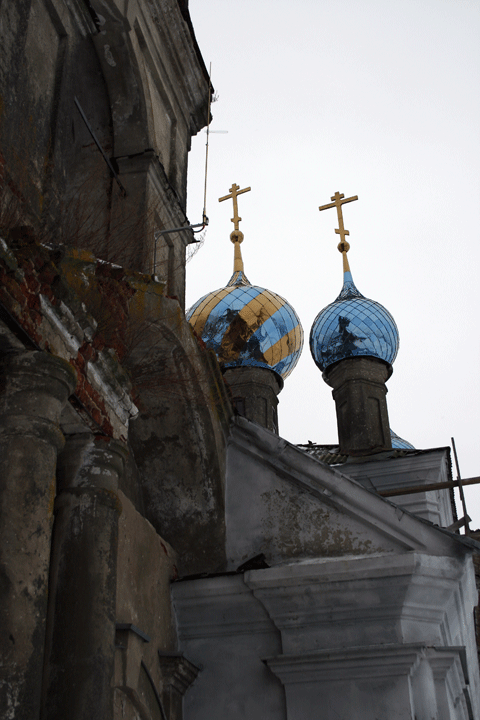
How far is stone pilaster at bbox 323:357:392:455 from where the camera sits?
12836 millimetres

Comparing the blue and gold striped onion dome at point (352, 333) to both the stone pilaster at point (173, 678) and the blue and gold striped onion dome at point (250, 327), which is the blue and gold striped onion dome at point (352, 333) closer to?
the blue and gold striped onion dome at point (250, 327)

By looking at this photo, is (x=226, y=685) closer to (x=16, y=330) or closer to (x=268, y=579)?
(x=268, y=579)

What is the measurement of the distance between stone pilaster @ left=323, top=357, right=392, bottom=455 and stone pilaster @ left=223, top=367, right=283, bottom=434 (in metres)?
1.17

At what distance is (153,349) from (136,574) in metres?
1.56

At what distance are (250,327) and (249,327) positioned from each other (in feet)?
0.06

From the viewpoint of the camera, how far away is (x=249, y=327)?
1316cm

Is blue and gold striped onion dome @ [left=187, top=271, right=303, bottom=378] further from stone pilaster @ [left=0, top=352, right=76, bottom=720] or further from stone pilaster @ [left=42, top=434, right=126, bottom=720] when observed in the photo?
stone pilaster @ [left=0, top=352, right=76, bottom=720]

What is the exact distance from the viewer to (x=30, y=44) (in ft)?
18.5

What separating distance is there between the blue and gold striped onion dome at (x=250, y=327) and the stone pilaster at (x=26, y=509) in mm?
9654

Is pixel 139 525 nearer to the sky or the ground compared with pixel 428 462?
nearer to the ground

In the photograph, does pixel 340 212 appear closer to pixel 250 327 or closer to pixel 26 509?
pixel 250 327

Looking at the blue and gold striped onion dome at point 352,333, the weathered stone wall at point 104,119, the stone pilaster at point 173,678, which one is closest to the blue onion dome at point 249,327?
the blue and gold striped onion dome at point 352,333

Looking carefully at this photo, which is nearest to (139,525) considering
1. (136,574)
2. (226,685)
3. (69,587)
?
(136,574)

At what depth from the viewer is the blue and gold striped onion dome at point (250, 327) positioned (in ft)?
42.5
